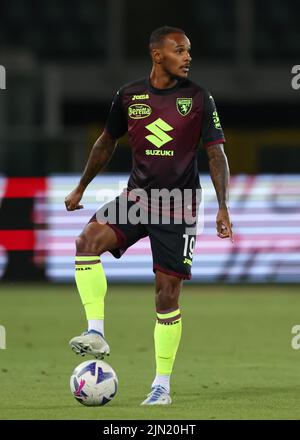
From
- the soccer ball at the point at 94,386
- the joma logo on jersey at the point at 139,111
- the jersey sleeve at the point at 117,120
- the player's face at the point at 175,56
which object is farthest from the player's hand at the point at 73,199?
the soccer ball at the point at 94,386

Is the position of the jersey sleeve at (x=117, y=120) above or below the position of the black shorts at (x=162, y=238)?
above

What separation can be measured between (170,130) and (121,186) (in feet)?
15.6

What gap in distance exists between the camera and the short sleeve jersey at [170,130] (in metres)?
7.19

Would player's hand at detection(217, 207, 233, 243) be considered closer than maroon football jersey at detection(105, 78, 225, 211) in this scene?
Yes

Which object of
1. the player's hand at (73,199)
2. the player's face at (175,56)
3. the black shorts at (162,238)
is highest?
the player's face at (175,56)

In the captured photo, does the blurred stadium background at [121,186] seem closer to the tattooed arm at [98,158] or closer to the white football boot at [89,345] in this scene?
the white football boot at [89,345]

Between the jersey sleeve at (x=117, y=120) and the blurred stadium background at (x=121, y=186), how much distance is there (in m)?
1.57

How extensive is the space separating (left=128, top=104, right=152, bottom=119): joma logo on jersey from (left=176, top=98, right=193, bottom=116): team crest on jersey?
167mm

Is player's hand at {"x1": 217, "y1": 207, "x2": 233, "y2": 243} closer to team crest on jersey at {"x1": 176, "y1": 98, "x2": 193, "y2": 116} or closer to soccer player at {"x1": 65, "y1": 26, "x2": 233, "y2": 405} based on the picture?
soccer player at {"x1": 65, "y1": 26, "x2": 233, "y2": 405}

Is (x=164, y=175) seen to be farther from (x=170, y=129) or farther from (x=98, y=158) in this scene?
(x=98, y=158)

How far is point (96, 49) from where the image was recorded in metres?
24.6

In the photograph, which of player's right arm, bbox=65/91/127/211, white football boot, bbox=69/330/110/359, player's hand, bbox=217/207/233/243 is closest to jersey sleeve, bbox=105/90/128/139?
player's right arm, bbox=65/91/127/211

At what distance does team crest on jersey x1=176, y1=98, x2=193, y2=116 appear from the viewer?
719 centimetres

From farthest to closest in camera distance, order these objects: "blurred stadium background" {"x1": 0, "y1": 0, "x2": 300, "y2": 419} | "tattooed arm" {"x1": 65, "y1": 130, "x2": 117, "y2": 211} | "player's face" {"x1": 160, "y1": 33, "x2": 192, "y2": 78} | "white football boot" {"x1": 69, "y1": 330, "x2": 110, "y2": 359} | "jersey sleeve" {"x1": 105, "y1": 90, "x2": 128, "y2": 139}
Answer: "blurred stadium background" {"x1": 0, "y1": 0, "x2": 300, "y2": 419} < "tattooed arm" {"x1": 65, "y1": 130, "x2": 117, "y2": 211} < "jersey sleeve" {"x1": 105, "y1": 90, "x2": 128, "y2": 139} < "player's face" {"x1": 160, "y1": 33, "x2": 192, "y2": 78} < "white football boot" {"x1": 69, "y1": 330, "x2": 110, "y2": 359}
